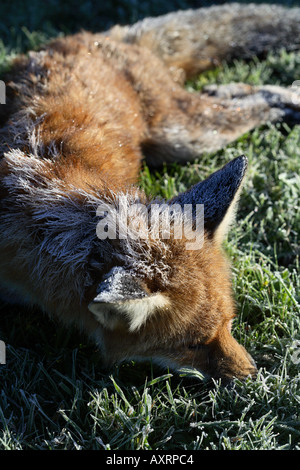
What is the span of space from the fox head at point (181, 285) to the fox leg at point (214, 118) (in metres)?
1.61

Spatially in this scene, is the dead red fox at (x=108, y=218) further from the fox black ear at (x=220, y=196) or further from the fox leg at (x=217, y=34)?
the fox leg at (x=217, y=34)

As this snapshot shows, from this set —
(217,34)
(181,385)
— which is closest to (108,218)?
(181,385)

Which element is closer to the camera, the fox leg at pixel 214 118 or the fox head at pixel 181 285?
the fox head at pixel 181 285

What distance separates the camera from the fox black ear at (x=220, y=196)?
9.97 feet

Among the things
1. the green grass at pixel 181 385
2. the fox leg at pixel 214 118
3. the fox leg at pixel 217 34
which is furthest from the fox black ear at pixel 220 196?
the fox leg at pixel 217 34

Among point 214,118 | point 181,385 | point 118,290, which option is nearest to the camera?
point 118,290

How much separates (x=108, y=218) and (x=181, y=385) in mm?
1243

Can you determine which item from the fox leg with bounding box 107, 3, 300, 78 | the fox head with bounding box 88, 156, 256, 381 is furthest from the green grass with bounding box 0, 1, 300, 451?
the fox leg with bounding box 107, 3, 300, 78

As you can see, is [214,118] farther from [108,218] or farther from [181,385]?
[181,385]

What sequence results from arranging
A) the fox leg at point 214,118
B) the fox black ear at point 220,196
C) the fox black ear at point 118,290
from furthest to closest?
the fox leg at point 214,118 < the fox black ear at point 220,196 < the fox black ear at point 118,290

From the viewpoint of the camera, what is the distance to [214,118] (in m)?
4.87

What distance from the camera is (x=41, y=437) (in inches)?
113

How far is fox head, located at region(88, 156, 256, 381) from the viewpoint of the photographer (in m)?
2.71
